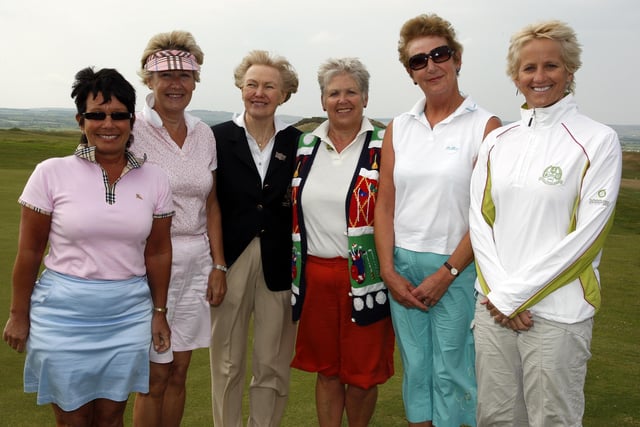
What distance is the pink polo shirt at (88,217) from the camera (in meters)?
2.30

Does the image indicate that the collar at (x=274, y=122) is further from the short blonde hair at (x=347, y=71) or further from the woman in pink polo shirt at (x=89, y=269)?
the woman in pink polo shirt at (x=89, y=269)

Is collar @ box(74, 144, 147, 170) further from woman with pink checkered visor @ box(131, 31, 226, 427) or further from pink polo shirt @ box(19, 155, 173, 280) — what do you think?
woman with pink checkered visor @ box(131, 31, 226, 427)

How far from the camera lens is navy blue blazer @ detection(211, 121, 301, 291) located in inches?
124

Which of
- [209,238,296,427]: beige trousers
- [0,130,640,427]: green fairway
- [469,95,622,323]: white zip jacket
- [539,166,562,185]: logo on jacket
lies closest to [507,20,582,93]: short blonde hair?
[469,95,622,323]: white zip jacket

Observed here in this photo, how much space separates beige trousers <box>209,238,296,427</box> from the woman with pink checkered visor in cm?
16

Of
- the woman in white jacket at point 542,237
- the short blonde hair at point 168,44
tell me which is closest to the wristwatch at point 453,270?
the woman in white jacket at point 542,237

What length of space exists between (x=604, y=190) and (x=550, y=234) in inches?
9.7

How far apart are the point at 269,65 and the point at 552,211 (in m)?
1.75

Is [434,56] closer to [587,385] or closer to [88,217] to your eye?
[88,217]

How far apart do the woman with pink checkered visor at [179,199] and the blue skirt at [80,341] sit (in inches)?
15.8

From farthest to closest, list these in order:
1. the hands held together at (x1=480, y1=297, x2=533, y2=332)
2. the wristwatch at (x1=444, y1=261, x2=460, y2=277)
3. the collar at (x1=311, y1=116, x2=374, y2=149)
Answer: the collar at (x1=311, y1=116, x2=374, y2=149) < the wristwatch at (x1=444, y1=261, x2=460, y2=277) < the hands held together at (x1=480, y1=297, x2=533, y2=332)

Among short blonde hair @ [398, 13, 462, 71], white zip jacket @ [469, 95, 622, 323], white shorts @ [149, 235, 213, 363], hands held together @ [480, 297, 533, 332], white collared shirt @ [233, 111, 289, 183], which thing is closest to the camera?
white zip jacket @ [469, 95, 622, 323]

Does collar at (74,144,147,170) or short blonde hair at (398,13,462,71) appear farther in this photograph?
short blonde hair at (398,13,462,71)

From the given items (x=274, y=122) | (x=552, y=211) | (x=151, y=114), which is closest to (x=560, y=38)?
(x=552, y=211)
